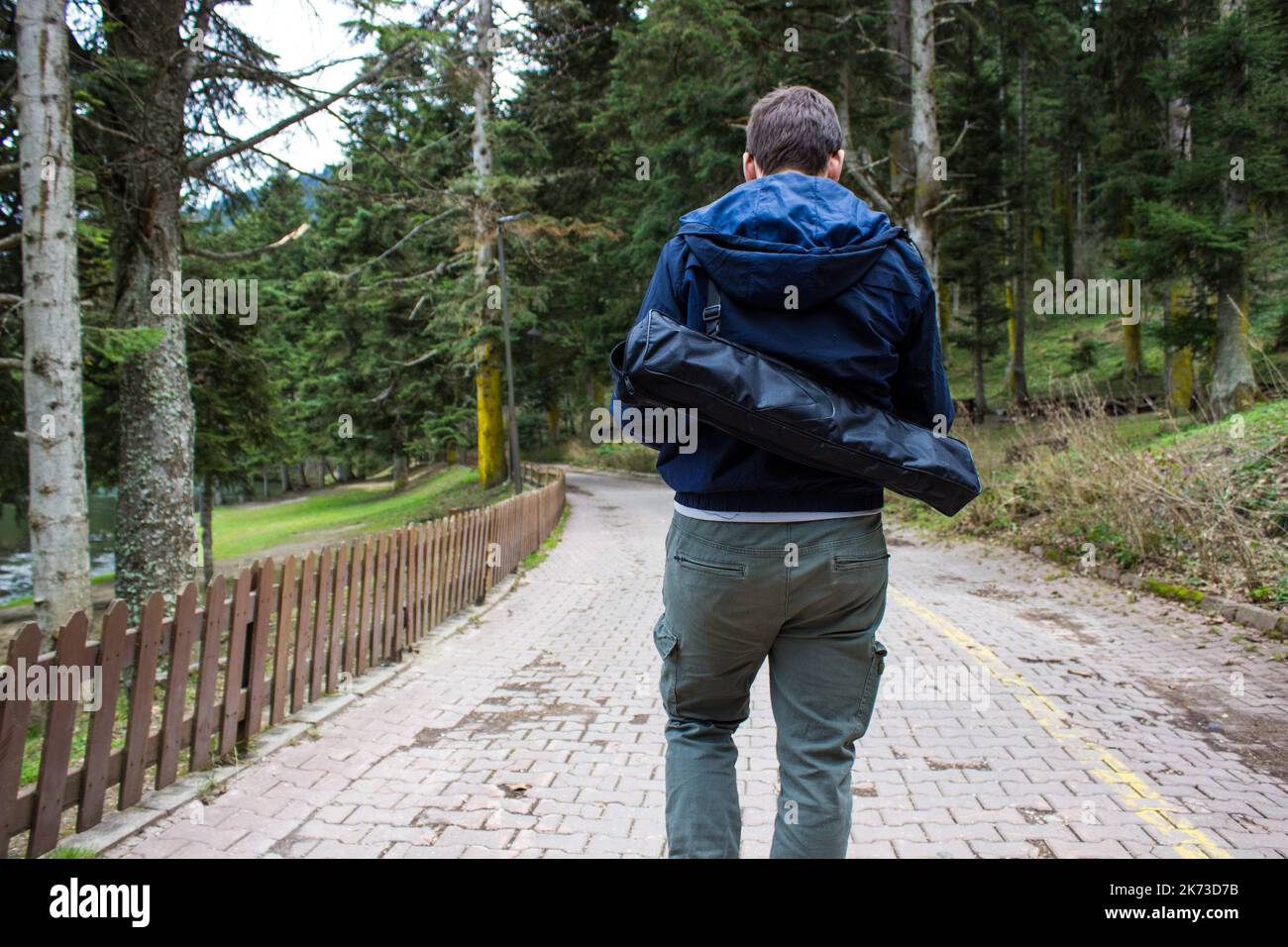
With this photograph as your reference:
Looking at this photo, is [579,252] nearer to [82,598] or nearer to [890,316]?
[82,598]

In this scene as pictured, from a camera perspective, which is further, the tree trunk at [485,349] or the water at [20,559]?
the water at [20,559]

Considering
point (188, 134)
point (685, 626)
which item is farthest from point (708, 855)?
point (188, 134)

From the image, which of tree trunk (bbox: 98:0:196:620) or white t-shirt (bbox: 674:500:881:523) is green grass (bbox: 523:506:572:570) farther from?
white t-shirt (bbox: 674:500:881:523)

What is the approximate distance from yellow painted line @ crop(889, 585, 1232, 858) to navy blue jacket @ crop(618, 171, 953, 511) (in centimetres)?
241

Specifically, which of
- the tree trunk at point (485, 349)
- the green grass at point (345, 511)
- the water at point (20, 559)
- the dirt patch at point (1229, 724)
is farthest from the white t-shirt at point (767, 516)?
the water at point (20, 559)

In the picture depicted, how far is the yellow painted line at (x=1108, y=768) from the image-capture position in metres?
3.26

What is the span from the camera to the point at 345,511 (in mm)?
36906

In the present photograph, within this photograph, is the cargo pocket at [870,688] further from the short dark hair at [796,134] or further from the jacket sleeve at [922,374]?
the short dark hair at [796,134]

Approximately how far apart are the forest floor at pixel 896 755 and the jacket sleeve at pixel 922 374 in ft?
6.44

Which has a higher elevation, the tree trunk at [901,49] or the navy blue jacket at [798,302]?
the tree trunk at [901,49]

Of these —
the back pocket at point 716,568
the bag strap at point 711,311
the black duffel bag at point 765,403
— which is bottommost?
the back pocket at point 716,568

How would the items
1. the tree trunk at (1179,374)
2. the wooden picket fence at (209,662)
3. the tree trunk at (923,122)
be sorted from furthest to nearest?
1. the tree trunk at (1179,374)
2. the tree trunk at (923,122)
3. the wooden picket fence at (209,662)

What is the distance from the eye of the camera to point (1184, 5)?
56.9ft

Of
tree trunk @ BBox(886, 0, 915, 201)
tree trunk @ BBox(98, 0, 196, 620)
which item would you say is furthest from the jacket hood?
tree trunk @ BBox(886, 0, 915, 201)
